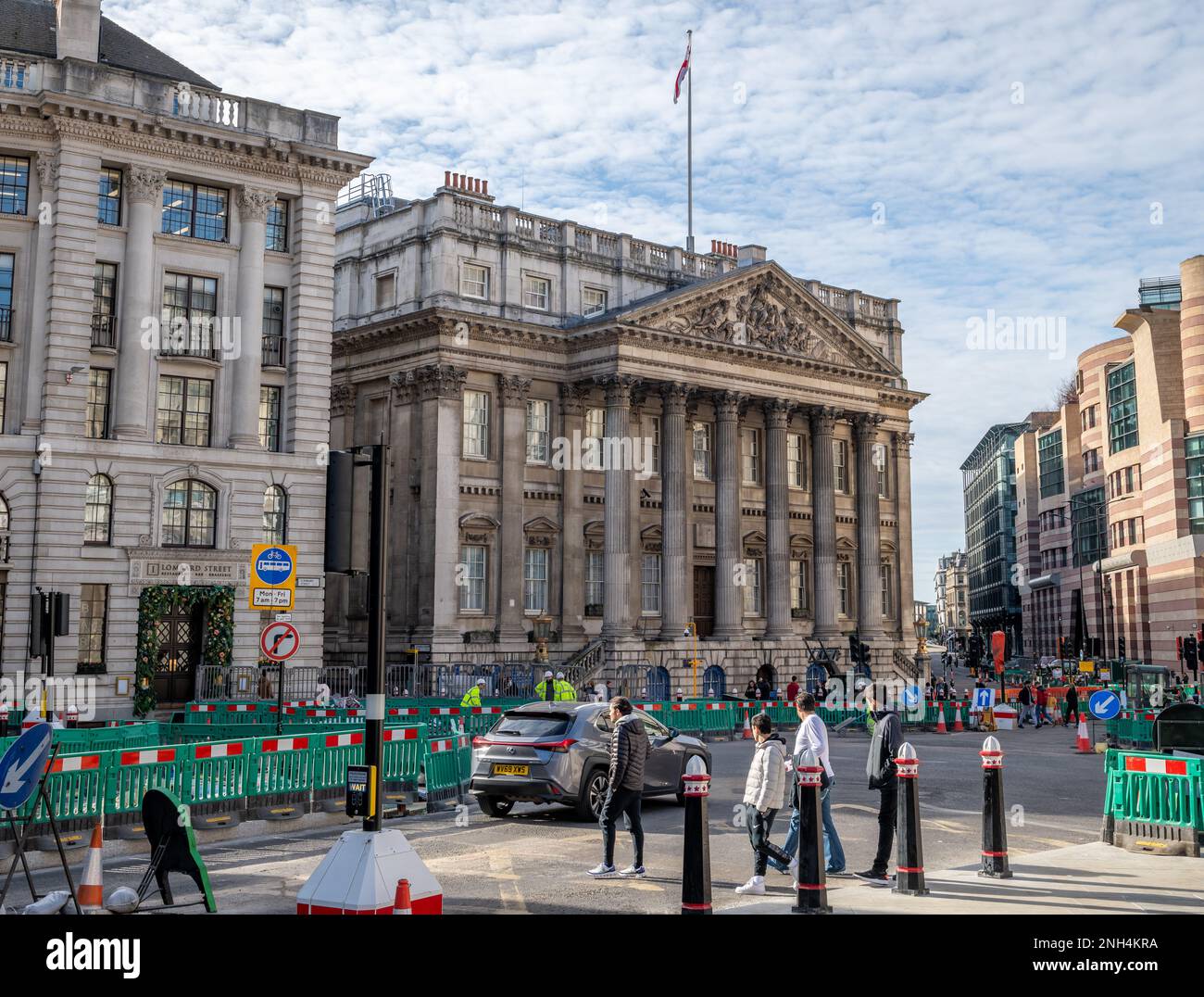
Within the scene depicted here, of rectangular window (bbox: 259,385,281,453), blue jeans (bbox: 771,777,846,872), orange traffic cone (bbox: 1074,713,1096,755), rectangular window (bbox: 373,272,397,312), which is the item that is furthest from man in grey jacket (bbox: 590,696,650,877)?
rectangular window (bbox: 373,272,397,312)

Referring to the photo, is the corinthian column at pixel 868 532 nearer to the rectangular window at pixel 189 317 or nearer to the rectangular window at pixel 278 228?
the rectangular window at pixel 278 228

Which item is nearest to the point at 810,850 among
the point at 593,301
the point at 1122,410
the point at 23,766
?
the point at 23,766

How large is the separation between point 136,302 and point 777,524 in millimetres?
28055

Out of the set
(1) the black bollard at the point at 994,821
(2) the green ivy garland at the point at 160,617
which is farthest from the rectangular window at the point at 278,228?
(1) the black bollard at the point at 994,821

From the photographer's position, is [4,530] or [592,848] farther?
[4,530]

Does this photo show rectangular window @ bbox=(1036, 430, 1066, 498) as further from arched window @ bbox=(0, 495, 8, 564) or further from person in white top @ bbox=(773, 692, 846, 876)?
person in white top @ bbox=(773, 692, 846, 876)

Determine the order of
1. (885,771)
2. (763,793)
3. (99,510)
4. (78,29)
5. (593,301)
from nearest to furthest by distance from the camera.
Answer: (763,793) → (885,771) → (99,510) → (78,29) → (593,301)

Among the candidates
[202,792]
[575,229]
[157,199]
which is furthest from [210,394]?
[202,792]

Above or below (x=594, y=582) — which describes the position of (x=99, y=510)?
above

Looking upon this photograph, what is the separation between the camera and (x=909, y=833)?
11586 millimetres

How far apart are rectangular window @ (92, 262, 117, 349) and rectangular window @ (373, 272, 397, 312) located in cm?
1394

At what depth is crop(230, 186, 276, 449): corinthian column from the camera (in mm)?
36750

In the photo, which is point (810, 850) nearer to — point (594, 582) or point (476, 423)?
point (476, 423)
